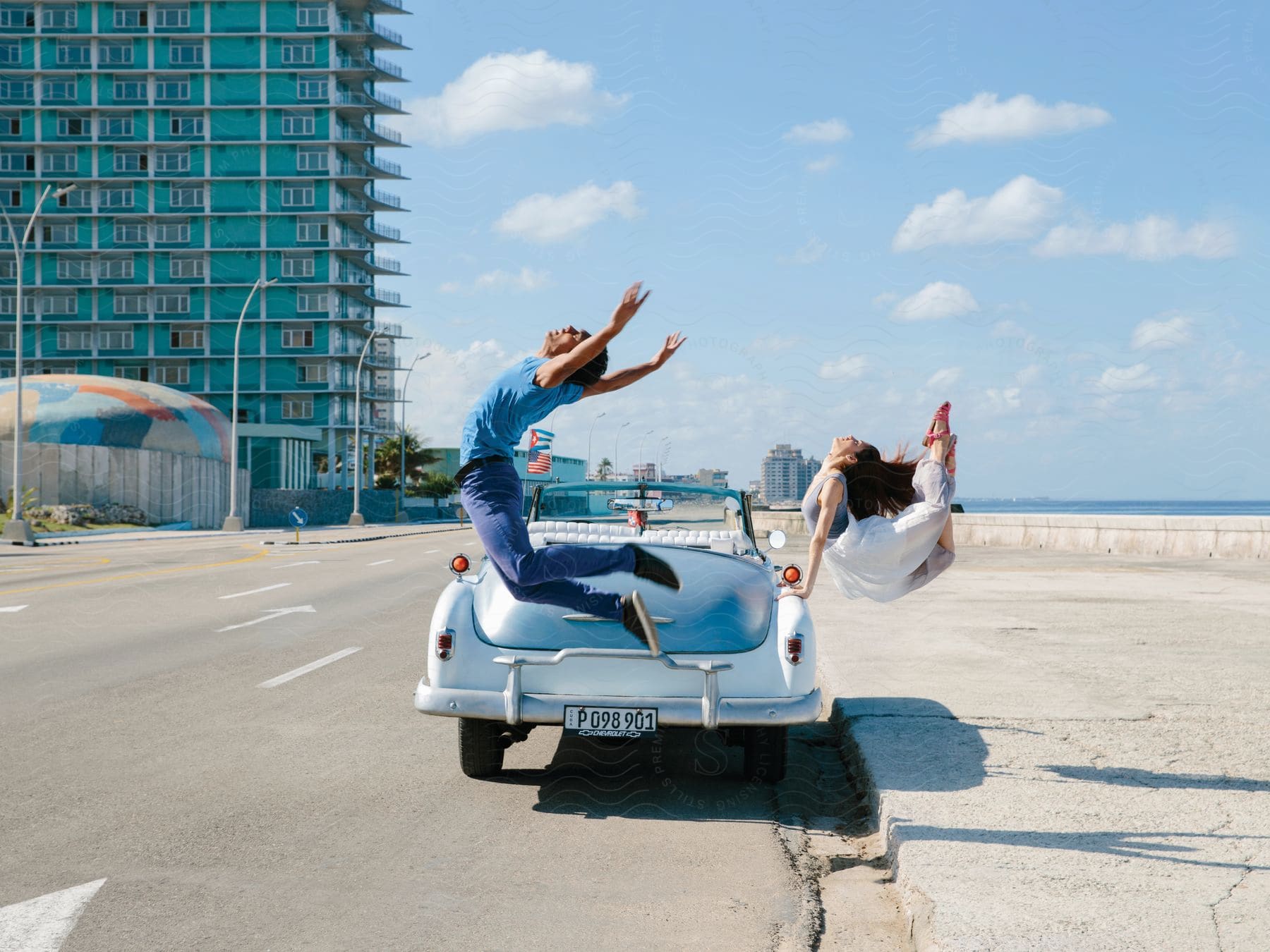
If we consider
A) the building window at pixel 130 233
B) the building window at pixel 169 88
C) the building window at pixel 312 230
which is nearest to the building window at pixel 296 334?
the building window at pixel 312 230

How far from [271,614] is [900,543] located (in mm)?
10352

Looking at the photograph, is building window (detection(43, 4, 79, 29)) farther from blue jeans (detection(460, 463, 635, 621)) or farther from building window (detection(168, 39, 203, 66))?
blue jeans (detection(460, 463, 635, 621))

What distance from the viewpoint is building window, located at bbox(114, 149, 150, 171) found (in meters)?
102

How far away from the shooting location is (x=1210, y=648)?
33.8 feet

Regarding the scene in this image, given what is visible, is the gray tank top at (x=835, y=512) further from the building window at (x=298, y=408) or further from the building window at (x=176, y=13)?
the building window at (x=176, y=13)

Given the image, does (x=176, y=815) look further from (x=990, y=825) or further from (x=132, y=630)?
(x=132, y=630)

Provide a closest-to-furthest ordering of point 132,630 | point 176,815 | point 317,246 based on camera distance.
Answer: point 176,815
point 132,630
point 317,246

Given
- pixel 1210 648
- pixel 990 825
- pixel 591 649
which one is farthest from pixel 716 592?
pixel 1210 648

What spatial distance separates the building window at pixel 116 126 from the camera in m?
102

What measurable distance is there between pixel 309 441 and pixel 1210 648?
290ft

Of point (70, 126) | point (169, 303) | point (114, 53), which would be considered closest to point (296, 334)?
point (169, 303)

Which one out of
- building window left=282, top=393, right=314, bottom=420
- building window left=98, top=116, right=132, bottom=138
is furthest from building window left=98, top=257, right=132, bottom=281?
building window left=282, top=393, right=314, bottom=420

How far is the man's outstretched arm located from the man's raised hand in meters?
0.46

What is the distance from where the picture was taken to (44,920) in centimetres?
393
